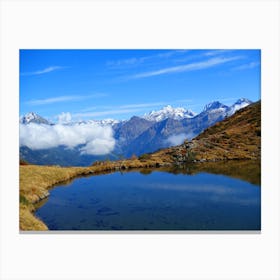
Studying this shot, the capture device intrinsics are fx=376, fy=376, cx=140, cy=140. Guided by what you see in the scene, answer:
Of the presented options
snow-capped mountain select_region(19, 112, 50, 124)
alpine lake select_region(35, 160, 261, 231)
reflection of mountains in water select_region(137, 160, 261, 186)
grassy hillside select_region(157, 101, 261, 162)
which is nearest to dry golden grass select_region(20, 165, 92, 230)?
alpine lake select_region(35, 160, 261, 231)

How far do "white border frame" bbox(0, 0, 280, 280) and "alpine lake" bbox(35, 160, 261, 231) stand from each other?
0.66 meters

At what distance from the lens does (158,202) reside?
14672mm

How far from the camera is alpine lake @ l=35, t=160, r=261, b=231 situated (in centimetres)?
1203

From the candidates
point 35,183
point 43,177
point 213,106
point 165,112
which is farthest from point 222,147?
point 35,183

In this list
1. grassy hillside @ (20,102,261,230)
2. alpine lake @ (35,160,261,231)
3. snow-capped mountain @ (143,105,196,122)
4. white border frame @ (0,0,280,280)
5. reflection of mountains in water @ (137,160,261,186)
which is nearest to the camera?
white border frame @ (0,0,280,280)

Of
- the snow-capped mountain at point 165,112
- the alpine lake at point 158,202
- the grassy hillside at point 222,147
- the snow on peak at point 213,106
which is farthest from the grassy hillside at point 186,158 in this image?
the snow-capped mountain at point 165,112

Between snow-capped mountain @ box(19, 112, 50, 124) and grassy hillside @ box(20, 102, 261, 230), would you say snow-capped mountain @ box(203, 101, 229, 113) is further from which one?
snow-capped mountain @ box(19, 112, 50, 124)

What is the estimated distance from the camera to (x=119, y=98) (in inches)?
556

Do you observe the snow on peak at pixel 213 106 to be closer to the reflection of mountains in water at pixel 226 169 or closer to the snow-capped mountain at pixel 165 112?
the snow-capped mountain at pixel 165 112
